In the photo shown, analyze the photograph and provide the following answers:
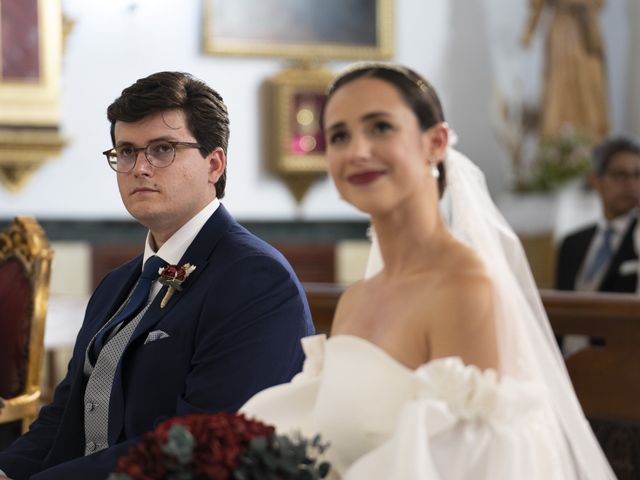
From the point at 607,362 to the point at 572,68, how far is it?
675cm

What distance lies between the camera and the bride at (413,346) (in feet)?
5.98

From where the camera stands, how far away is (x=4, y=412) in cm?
399

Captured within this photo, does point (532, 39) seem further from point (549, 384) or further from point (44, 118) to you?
point (549, 384)

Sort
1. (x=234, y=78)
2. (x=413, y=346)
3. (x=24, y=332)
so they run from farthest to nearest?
(x=234, y=78) → (x=24, y=332) → (x=413, y=346)

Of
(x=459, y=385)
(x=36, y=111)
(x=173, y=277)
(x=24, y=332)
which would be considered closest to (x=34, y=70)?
(x=36, y=111)

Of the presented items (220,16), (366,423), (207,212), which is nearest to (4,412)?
(207,212)

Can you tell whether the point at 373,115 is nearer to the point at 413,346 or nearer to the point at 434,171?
the point at 434,171

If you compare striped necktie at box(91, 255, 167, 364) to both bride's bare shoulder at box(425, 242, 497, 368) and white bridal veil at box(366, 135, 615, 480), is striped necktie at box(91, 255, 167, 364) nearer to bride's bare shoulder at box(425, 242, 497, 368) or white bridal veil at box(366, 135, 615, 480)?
white bridal veil at box(366, 135, 615, 480)

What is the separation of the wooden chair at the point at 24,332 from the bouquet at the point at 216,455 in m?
2.37

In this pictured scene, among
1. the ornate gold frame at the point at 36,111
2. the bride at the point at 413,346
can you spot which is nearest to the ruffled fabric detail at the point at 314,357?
the bride at the point at 413,346

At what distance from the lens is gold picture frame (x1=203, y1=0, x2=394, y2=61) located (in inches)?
386

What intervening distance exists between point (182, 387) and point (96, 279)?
7005 millimetres

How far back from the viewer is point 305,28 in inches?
396

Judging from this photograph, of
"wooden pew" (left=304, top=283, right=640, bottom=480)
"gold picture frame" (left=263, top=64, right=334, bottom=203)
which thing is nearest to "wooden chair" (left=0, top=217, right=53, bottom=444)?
"wooden pew" (left=304, top=283, right=640, bottom=480)
